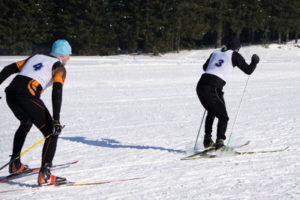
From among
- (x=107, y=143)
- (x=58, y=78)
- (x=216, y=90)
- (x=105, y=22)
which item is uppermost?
(x=105, y=22)

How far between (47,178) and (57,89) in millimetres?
1151

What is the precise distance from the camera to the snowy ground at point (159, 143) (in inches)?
190

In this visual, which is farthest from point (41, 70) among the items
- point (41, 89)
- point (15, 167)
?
point (15, 167)

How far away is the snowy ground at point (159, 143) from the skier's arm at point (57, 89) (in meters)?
0.99

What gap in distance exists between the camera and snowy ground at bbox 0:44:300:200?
4832 mm

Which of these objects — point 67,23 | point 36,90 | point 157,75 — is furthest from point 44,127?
point 67,23

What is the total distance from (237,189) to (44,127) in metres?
2.40

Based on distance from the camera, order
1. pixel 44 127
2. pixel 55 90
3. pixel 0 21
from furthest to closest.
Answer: pixel 0 21, pixel 44 127, pixel 55 90

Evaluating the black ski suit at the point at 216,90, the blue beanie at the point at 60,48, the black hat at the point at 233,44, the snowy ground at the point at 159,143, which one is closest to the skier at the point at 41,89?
the blue beanie at the point at 60,48

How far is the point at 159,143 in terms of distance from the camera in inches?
296

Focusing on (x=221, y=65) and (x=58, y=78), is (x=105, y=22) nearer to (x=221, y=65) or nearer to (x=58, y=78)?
(x=221, y=65)

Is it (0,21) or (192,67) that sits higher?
(0,21)

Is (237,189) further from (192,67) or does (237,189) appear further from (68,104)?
(192,67)

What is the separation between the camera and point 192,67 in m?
23.8
